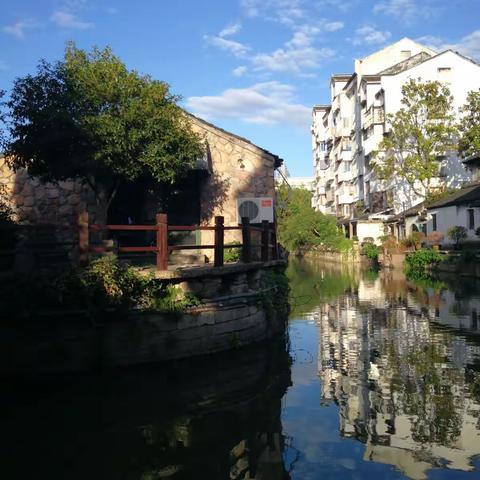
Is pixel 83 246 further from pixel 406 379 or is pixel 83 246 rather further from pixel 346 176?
pixel 346 176

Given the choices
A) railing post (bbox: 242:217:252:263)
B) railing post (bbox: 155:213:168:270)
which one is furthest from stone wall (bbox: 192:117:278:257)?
railing post (bbox: 155:213:168:270)

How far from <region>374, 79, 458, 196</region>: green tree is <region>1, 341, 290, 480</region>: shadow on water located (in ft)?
113

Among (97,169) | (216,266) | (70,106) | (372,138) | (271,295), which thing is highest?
(372,138)

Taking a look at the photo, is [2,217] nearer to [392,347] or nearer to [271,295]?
[271,295]

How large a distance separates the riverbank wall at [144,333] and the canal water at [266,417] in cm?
29

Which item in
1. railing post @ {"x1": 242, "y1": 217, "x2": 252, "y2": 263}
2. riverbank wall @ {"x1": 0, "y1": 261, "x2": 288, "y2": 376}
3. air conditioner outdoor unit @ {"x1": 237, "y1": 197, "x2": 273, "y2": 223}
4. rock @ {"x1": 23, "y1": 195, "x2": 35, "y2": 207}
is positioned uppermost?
rock @ {"x1": 23, "y1": 195, "x2": 35, "y2": 207}

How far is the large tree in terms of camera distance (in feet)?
44.3

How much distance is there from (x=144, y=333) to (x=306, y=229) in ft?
168

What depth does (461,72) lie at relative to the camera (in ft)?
163

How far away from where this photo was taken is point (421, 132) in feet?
137

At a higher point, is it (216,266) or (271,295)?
(216,266)

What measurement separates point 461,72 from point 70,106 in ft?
147

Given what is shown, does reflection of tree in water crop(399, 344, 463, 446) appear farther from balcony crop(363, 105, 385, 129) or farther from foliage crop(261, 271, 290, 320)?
balcony crop(363, 105, 385, 129)

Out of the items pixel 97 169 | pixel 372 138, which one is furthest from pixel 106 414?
pixel 372 138
